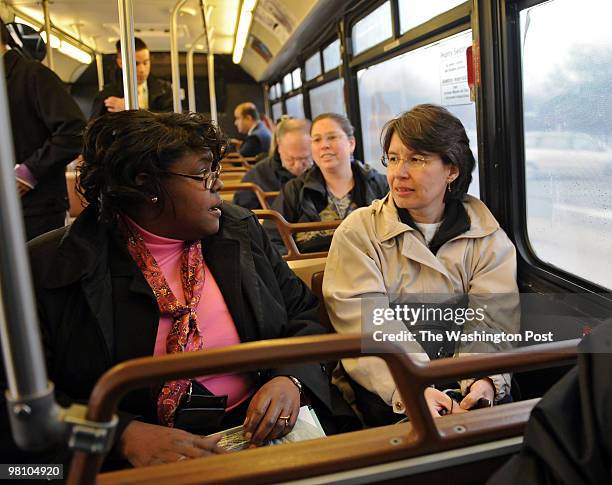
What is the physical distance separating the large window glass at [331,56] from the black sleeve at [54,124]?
316cm

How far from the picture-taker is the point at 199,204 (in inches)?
58.2

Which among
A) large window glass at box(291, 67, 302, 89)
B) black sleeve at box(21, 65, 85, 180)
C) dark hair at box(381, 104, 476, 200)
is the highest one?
large window glass at box(291, 67, 302, 89)

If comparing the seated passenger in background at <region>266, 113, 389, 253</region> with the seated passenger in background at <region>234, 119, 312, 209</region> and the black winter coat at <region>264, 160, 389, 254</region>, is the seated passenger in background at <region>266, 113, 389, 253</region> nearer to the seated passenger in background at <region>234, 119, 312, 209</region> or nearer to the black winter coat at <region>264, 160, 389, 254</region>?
the black winter coat at <region>264, 160, 389, 254</region>

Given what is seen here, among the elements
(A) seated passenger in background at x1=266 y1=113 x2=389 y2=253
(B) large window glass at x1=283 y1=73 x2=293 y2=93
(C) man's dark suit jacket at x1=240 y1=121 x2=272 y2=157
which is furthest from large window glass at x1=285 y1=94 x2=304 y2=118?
(A) seated passenger in background at x1=266 y1=113 x2=389 y2=253

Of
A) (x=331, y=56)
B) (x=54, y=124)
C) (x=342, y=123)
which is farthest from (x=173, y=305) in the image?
(x=331, y=56)

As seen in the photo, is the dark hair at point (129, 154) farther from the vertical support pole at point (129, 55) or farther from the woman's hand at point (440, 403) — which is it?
the woman's hand at point (440, 403)

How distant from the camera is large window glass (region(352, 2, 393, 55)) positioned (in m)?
3.54

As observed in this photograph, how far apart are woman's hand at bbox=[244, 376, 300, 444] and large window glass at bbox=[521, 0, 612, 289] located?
3.62 feet

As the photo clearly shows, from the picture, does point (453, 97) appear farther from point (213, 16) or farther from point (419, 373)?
point (213, 16)

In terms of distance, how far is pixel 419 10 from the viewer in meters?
2.99

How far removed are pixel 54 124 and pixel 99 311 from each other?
64.0 inches

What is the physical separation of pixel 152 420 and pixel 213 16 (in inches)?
266

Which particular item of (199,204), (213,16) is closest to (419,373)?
(199,204)

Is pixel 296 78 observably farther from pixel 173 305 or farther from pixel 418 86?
pixel 173 305
